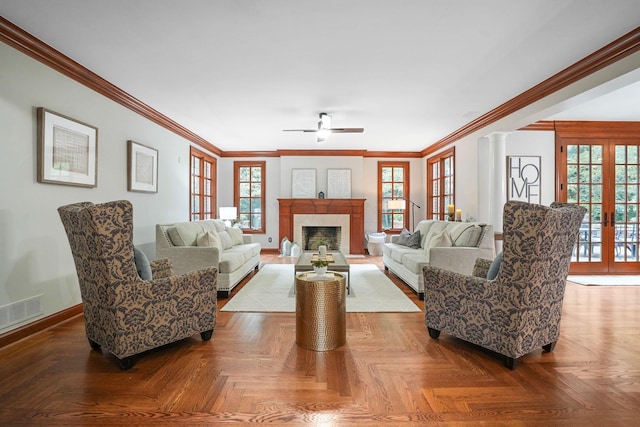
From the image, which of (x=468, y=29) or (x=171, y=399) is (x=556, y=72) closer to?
(x=468, y=29)

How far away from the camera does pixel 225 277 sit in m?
4.18

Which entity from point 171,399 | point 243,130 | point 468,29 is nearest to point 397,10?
point 468,29

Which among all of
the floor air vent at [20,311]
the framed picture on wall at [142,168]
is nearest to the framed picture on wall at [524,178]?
the framed picture on wall at [142,168]

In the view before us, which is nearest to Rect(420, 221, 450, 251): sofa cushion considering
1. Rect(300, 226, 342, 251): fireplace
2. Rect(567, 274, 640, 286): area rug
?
Rect(567, 274, 640, 286): area rug

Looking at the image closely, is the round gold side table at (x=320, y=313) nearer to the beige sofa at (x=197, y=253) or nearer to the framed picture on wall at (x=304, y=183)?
the beige sofa at (x=197, y=253)

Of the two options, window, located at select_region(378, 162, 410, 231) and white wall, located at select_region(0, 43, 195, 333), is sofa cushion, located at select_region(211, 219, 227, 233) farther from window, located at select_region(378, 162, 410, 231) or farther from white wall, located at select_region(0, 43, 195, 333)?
window, located at select_region(378, 162, 410, 231)

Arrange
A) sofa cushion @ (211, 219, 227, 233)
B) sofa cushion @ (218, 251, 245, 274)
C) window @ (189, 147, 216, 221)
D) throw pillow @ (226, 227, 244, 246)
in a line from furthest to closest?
window @ (189, 147, 216, 221) → throw pillow @ (226, 227, 244, 246) → sofa cushion @ (211, 219, 227, 233) → sofa cushion @ (218, 251, 245, 274)

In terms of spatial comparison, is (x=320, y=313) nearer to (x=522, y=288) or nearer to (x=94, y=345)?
(x=522, y=288)

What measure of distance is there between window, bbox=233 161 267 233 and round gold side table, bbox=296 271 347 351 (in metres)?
5.87

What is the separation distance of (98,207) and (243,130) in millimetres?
4223

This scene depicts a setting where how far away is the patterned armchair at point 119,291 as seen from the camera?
7.04ft

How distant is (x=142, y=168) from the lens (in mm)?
4637

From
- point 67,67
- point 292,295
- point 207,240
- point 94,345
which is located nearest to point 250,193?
point 207,240

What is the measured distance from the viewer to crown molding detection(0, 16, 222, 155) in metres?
2.66
